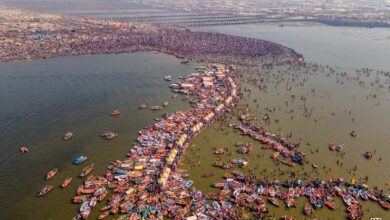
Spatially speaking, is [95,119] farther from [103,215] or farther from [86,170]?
[103,215]

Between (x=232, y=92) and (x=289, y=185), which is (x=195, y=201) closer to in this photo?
(x=289, y=185)

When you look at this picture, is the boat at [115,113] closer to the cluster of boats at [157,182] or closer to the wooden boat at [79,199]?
the cluster of boats at [157,182]

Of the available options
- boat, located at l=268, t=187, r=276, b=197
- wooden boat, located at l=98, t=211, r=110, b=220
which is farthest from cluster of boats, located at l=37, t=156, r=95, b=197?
boat, located at l=268, t=187, r=276, b=197

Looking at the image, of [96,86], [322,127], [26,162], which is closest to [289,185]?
[322,127]

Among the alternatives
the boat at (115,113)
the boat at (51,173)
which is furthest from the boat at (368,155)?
the boat at (51,173)

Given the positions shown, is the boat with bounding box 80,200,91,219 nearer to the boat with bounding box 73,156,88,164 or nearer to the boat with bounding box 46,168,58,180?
the boat with bounding box 46,168,58,180

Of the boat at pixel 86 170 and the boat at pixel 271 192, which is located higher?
the boat at pixel 86 170
